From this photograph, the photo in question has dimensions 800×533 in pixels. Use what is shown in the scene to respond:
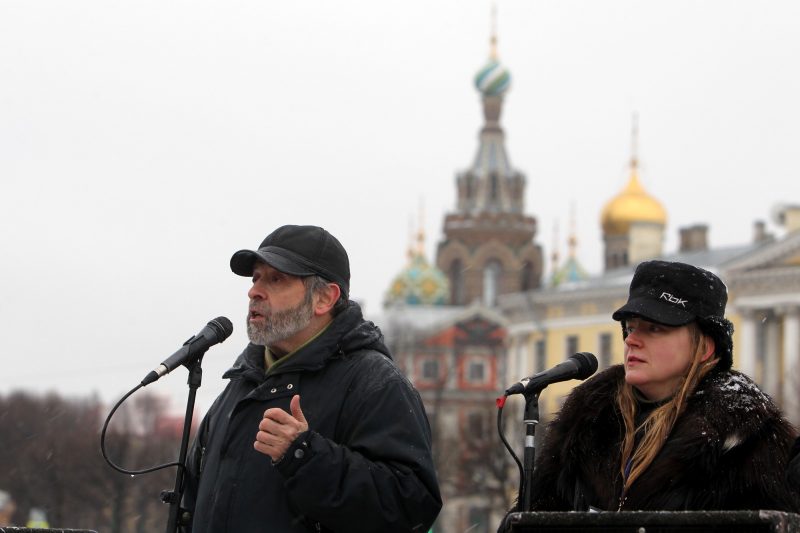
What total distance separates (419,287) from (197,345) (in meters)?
104

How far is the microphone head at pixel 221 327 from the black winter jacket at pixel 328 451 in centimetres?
9

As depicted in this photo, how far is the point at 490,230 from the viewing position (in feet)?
375

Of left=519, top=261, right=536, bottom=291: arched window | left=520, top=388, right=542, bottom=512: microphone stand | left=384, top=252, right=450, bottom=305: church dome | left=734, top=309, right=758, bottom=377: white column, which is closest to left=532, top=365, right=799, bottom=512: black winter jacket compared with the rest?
left=520, top=388, right=542, bottom=512: microphone stand

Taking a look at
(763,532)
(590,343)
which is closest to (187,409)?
(763,532)

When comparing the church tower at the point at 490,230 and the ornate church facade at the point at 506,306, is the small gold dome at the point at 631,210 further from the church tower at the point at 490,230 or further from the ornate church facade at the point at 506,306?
the church tower at the point at 490,230

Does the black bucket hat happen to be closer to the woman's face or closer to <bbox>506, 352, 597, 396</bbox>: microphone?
the woman's face

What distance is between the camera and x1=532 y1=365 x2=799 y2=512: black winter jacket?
580 cm

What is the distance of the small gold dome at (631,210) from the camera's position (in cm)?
9300

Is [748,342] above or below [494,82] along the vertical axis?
below

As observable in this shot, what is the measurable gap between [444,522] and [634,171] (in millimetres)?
25537

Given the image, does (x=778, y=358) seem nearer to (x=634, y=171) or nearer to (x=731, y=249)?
(x=731, y=249)

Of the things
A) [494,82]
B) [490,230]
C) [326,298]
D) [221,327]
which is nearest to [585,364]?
[326,298]

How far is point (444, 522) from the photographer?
7506 centimetres

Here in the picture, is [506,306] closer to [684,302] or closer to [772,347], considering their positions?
[772,347]
